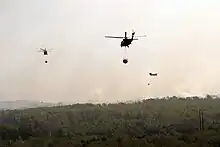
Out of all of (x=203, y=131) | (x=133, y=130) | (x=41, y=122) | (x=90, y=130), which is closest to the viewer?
(x=203, y=131)

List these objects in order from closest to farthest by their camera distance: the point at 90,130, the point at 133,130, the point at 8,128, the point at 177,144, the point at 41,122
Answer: the point at 177,144
the point at 133,130
the point at 90,130
the point at 8,128
the point at 41,122

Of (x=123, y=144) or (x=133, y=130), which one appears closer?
(x=123, y=144)

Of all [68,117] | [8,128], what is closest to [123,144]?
[8,128]

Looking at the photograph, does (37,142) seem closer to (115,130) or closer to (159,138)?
(115,130)

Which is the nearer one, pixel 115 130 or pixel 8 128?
pixel 115 130

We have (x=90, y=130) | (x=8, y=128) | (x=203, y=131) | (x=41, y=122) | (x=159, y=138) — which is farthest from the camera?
(x=41, y=122)

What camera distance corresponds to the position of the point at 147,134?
188 feet

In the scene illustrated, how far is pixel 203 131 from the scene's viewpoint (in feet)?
177

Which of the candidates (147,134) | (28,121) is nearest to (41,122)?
(28,121)

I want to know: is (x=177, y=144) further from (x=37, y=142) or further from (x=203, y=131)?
(x=37, y=142)

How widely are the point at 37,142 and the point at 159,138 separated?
1535 cm

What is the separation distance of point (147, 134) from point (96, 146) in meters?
11.2

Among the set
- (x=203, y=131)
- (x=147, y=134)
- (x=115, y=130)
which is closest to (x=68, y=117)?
(x=115, y=130)

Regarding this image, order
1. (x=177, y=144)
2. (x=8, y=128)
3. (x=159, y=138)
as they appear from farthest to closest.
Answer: (x=8, y=128), (x=159, y=138), (x=177, y=144)
